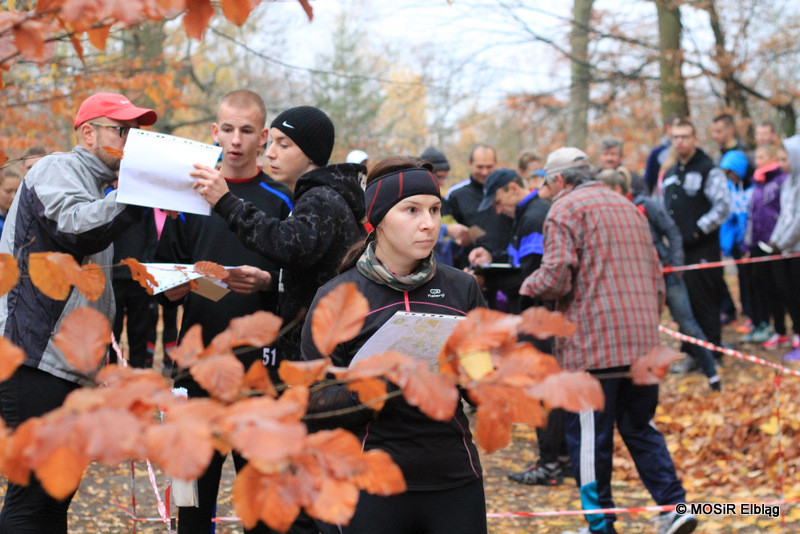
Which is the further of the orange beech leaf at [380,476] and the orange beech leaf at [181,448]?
the orange beech leaf at [380,476]

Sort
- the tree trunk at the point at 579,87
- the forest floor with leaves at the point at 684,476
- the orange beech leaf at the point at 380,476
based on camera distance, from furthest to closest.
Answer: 1. the tree trunk at the point at 579,87
2. the forest floor with leaves at the point at 684,476
3. the orange beech leaf at the point at 380,476

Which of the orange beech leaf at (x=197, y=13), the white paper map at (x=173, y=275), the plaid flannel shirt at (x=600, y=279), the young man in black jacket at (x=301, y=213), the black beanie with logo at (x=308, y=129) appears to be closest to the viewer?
the orange beech leaf at (x=197, y=13)

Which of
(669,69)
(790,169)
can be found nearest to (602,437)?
(790,169)

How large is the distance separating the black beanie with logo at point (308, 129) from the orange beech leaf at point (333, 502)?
9.15ft

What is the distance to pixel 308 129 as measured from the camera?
12.9 ft

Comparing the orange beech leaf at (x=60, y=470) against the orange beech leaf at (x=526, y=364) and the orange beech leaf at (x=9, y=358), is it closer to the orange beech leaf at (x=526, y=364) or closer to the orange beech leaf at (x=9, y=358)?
the orange beech leaf at (x=9, y=358)

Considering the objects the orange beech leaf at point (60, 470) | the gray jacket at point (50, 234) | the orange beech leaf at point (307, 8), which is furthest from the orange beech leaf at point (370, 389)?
the gray jacket at point (50, 234)

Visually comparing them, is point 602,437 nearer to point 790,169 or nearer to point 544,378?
point 544,378

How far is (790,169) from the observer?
28.4 ft

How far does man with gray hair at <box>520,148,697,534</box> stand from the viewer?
4.72 metres

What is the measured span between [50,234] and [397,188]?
56.0 inches

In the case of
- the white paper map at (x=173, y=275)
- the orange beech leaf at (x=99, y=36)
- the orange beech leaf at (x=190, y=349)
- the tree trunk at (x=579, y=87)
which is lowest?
the orange beech leaf at (x=190, y=349)

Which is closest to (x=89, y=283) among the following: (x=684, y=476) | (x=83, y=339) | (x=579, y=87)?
(x=83, y=339)

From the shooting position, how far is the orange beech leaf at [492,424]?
1.51 meters
